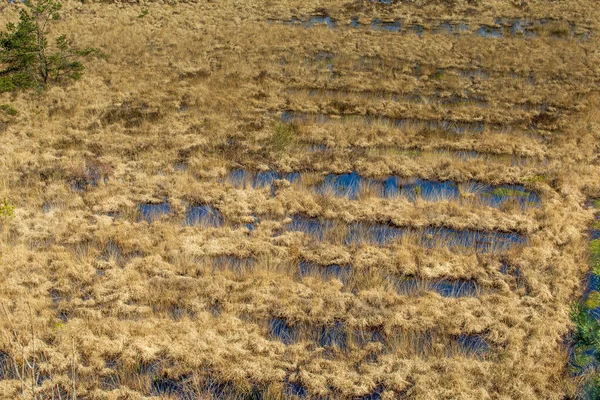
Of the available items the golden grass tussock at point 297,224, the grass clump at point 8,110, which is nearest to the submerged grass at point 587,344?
the golden grass tussock at point 297,224

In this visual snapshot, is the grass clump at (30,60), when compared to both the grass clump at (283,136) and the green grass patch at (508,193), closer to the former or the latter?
the grass clump at (283,136)

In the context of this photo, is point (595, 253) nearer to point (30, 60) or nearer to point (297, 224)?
point (297, 224)

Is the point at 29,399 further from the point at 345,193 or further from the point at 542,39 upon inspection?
the point at 542,39

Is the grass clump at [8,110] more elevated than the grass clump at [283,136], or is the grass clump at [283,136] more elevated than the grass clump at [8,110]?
the grass clump at [8,110]

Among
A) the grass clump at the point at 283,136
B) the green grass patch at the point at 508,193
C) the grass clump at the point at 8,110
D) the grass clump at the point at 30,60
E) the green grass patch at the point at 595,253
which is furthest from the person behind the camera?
the grass clump at the point at 30,60

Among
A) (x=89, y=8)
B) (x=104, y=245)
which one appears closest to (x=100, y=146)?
(x=104, y=245)

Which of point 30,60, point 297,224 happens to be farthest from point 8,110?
point 297,224
